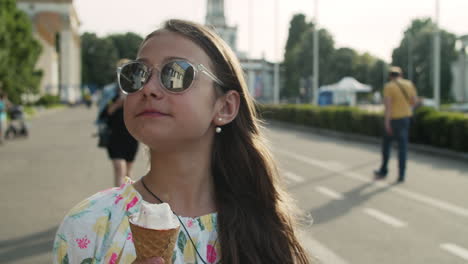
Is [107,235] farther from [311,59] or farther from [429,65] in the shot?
[311,59]

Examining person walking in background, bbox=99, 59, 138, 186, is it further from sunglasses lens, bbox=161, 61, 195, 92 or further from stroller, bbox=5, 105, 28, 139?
stroller, bbox=5, 105, 28, 139

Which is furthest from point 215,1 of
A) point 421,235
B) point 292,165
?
point 421,235

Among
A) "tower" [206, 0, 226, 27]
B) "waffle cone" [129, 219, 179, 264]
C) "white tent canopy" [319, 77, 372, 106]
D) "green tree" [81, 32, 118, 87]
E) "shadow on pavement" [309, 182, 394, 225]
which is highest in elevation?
"tower" [206, 0, 226, 27]

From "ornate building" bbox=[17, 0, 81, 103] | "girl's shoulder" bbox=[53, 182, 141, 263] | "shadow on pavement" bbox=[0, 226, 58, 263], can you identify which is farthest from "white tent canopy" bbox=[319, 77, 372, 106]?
"girl's shoulder" bbox=[53, 182, 141, 263]

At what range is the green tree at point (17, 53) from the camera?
119 ft

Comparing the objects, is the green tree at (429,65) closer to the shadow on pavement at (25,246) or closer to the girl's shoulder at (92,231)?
the shadow on pavement at (25,246)

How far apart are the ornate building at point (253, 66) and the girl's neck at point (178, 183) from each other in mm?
3800

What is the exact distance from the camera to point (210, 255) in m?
1.95

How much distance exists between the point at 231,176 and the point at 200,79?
16.2 inches

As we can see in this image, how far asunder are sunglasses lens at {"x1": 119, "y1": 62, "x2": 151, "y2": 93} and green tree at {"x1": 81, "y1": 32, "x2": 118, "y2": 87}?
393ft

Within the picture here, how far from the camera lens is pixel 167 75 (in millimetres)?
1904

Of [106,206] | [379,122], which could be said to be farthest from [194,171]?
[379,122]

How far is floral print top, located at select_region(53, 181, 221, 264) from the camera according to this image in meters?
1.80

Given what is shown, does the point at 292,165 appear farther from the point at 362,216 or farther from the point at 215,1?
the point at 215,1
